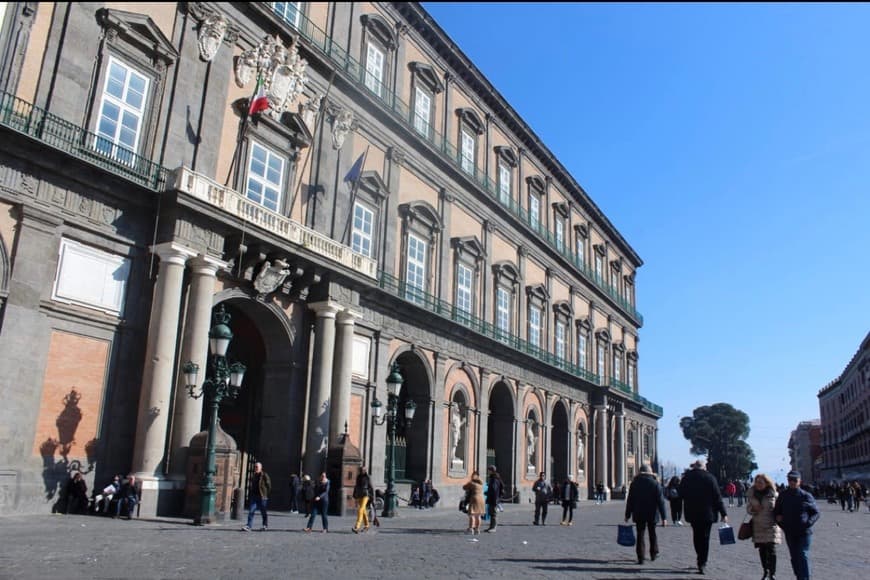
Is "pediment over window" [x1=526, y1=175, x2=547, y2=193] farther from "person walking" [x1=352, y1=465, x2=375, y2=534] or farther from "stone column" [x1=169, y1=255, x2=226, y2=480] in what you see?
"person walking" [x1=352, y1=465, x2=375, y2=534]

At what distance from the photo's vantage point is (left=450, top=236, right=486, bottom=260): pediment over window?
1253 inches

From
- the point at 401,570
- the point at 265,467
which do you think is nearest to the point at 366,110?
the point at 265,467

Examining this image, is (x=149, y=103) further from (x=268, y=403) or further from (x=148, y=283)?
(x=268, y=403)

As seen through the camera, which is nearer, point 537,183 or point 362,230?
point 362,230

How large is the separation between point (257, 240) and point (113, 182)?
381 cm

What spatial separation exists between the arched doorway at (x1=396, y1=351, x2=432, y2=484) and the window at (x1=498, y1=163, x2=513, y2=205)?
11.9m

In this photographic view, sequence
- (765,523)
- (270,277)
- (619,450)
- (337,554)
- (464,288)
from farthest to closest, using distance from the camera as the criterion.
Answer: (619,450)
(464,288)
(270,277)
(337,554)
(765,523)

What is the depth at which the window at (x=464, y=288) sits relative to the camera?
3188 centimetres

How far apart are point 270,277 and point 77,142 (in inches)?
230

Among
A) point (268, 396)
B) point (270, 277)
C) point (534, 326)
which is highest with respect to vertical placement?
point (534, 326)

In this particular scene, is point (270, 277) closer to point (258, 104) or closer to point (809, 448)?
point (258, 104)

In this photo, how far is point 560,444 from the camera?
140 feet

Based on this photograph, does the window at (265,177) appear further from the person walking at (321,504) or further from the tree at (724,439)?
the tree at (724,439)

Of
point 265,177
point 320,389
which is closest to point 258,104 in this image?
point 265,177
